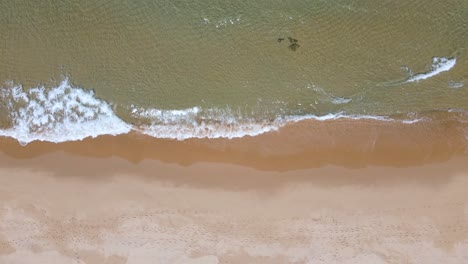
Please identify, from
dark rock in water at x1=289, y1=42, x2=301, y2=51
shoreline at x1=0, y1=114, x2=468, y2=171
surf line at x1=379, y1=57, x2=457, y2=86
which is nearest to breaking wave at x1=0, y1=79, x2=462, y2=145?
shoreline at x1=0, y1=114, x2=468, y2=171

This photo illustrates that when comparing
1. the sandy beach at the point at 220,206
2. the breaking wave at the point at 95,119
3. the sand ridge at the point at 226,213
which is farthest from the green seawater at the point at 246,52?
the sand ridge at the point at 226,213

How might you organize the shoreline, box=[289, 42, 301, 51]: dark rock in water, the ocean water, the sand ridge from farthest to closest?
box=[289, 42, 301, 51]: dark rock in water → the ocean water → the shoreline → the sand ridge

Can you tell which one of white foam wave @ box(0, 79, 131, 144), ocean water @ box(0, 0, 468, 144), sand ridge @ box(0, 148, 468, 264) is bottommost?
sand ridge @ box(0, 148, 468, 264)

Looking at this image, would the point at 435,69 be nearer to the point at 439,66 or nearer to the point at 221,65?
the point at 439,66

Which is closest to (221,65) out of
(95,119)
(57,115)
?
(95,119)

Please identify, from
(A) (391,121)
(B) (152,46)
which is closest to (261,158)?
(A) (391,121)

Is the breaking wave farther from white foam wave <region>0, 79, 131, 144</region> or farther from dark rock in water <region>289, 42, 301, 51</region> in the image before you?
dark rock in water <region>289, 42, 301, 51</region>

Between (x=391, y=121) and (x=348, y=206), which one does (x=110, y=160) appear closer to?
(x=348, y=206)
